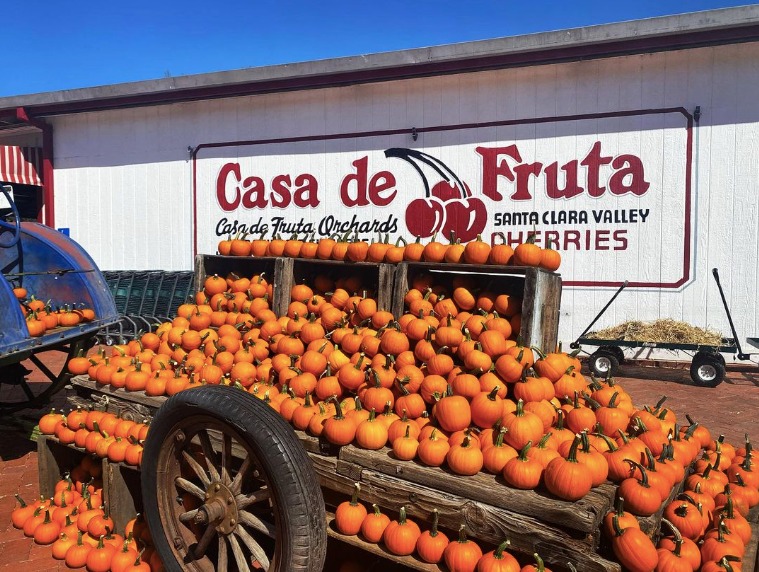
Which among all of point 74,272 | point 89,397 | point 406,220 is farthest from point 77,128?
point 89,397

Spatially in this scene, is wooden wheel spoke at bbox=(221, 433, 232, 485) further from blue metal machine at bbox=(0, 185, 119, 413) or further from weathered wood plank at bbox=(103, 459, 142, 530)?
blue metal machine at bbox=(0, 185, 119, 413)

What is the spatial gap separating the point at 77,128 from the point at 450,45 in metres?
8.08

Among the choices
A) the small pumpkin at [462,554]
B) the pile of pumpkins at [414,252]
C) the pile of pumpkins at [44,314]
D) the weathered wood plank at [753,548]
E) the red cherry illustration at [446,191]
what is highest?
the red cherry illustration at [446,191]

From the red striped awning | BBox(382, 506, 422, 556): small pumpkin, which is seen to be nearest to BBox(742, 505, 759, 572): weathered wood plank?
BBox(382, 506, 422, 556): small pumpkin

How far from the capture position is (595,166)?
8.74 metres

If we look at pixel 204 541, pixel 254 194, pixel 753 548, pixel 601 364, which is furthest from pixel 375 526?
pixel 254 194

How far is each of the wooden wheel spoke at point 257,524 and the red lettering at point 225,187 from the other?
9.02 meters

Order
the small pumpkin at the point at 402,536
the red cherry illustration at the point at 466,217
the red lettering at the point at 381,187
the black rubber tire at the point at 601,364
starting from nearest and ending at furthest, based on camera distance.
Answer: the small pumpkin at the point at 402,536 → the black rubber tire at the point at 601,364 → the red cherry illustration at the point at 466,217 → the red lettering at the point at 381,187

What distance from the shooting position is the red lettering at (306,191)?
1059 cm

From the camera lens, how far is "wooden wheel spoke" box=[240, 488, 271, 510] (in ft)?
8.81

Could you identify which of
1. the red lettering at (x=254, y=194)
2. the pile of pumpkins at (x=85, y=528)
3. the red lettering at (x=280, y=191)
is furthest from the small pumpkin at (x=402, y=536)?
the red lettering at (x=254, y=194)

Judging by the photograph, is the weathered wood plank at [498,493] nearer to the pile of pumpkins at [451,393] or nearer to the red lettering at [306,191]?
the pile of pumpkins at [451,393]

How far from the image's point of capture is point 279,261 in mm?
4492

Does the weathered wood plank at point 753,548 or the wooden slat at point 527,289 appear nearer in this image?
the weathered wood plank at point 753,548
